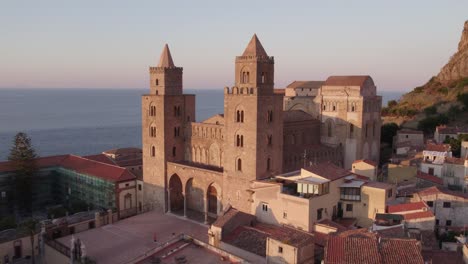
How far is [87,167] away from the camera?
1441 inches

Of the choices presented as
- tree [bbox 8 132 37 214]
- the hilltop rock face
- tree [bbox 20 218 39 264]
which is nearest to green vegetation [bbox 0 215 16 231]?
tree [bbox 20 218 39 264]

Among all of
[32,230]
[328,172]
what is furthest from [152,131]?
[328,172]

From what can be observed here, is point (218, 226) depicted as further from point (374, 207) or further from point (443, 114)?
point (443, 114)

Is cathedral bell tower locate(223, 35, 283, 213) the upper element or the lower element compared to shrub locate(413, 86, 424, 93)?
lower

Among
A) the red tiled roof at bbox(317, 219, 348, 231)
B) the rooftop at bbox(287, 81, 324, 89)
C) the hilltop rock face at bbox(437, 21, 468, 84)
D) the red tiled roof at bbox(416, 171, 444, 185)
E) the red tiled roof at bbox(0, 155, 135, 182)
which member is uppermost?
the hilltop rock face at bbox(437, 21, 468, 84)

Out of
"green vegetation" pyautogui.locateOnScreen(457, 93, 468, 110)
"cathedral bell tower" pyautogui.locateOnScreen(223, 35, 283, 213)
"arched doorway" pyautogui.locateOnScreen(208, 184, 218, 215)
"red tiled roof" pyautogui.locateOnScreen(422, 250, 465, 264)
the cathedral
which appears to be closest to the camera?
"red tiled roof" pyautogui.locateOnScreen(422, 250, 465, 264)

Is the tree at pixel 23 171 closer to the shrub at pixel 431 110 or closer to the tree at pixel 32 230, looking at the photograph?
the tree at pixel 32 230

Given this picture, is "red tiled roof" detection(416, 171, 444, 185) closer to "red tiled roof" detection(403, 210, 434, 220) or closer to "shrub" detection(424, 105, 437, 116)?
"red tiled roof" detection(403, 210, 434, 220)

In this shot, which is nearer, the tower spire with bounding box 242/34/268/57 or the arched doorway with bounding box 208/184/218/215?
the tower spire with bounding box 242/34/268/57

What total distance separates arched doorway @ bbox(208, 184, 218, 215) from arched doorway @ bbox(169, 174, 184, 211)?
357 cm

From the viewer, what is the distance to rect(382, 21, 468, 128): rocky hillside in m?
53.3

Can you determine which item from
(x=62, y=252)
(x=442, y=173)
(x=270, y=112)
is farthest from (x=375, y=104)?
(x=62, y=252)

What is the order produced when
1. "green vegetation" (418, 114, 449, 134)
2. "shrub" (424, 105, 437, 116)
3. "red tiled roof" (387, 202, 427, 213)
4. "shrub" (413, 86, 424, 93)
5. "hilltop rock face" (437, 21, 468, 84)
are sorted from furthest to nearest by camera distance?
1. "shrub" (413, 86, 424, 93)
2. "hilltop rock face" (437, 21, 468, 84)
3. "shrub" (424, 105, 437, 116)
4. "green vegetation" (418, 114, 449, 134)
5. "red tiled roof" (387, 202, 427, 213)

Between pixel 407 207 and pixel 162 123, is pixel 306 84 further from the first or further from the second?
pixel 407 207
